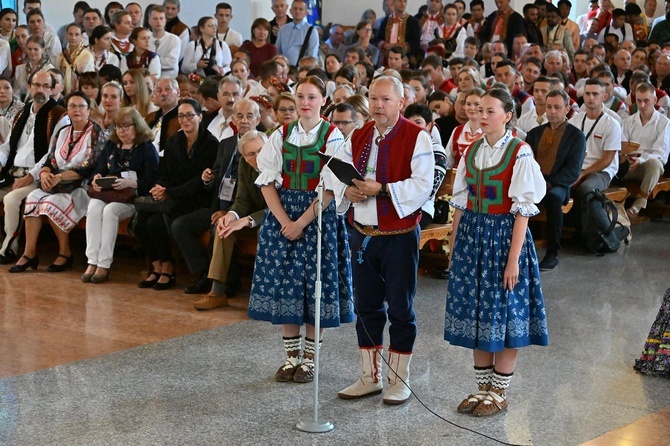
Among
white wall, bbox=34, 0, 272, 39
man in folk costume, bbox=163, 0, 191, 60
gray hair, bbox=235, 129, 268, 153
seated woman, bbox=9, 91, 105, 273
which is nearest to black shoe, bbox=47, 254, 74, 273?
seated woman, bbox=9, 91, 105, 273

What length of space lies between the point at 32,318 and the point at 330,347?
70.3 inches

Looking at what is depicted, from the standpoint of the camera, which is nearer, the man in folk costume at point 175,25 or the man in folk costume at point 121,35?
the man in folk costume at point 121,35

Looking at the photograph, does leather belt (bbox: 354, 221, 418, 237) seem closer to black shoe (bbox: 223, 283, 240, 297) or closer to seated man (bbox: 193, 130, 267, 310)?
seated man (bbox: 193, 130, 267, 310)

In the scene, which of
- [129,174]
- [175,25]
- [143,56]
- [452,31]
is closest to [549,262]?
[129,174]

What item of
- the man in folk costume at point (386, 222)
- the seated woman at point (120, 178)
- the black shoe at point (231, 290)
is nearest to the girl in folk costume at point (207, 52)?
the seated woman at point (120, 178)

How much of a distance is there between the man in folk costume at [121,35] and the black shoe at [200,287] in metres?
4.31

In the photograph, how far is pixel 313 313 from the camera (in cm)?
479

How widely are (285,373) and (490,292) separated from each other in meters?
1.09

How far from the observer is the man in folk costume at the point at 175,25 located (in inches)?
445

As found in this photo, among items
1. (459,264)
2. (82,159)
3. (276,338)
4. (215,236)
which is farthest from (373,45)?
(459,264)

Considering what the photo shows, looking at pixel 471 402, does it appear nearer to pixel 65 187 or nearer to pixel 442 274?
pixel 442 274

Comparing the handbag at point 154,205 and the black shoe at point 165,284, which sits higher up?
the handbag at point 154,205

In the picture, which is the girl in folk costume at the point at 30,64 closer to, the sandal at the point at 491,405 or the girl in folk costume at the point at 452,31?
the girl in folk costume at the point at 452,31

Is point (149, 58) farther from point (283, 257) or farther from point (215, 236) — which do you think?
point (283, 257)
